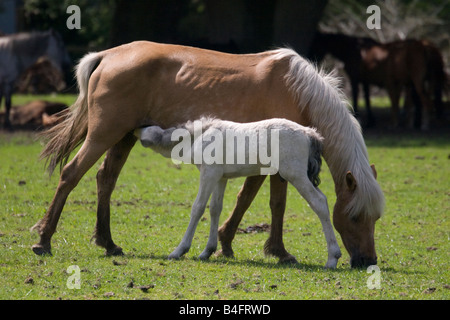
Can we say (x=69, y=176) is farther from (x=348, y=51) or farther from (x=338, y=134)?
(x=348, y=51)

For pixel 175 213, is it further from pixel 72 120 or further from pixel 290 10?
pixel 290 10

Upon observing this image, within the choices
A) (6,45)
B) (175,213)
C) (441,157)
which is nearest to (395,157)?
(441,157)

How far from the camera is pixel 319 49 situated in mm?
20125

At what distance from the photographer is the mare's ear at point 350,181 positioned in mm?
6402

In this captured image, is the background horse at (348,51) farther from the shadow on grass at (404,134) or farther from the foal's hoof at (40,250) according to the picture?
the foal's hoof at (40,250)

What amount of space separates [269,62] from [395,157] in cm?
742

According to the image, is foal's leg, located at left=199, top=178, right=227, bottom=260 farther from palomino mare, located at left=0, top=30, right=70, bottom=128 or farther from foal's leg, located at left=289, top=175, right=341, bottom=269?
palomino mare, located at left=0, top=30, right=70, bottom=128

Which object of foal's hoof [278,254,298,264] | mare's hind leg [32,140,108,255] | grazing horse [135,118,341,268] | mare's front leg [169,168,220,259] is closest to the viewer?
grazing horse [135,118,341,268]

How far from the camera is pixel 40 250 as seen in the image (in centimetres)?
668

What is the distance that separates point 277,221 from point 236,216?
1.39ft

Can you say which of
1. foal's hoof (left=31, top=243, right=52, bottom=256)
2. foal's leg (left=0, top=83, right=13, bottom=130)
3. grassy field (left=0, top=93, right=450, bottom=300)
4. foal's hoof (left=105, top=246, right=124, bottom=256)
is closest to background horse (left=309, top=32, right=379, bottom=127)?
grassy field (left=0, top=93, right=450, bottom=300)

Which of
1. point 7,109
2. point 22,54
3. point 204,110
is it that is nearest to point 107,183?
point 204,110

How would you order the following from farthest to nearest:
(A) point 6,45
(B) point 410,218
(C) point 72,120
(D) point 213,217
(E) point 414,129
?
1. (E) point 414,129
2. (A) point 6,45
3. (B) point 410,218
4. (C) point 72,120
5. (D) point 213,217

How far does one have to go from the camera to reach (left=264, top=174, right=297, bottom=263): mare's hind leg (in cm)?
705
